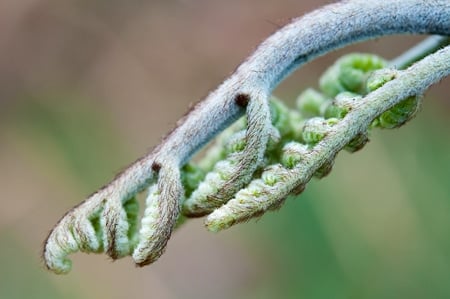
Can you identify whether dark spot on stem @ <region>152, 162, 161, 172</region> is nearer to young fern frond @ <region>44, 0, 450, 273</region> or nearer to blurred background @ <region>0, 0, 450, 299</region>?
young fern frond @ <region>44, 0, 450, 273</region>

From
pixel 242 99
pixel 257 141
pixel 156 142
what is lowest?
pixel 257 141

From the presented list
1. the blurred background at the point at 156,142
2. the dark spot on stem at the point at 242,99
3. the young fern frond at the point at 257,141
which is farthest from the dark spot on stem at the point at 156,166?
the blurred background at the point at 156,142

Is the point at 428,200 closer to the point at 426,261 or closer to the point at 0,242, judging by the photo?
the point at 426,261

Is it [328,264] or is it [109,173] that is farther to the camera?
[109,173]

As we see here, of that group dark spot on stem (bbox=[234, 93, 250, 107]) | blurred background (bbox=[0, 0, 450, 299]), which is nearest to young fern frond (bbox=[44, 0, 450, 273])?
dark spot on stem (bbox=[234, 93, 250, 107])

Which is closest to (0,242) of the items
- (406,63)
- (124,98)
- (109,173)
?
(109,173)

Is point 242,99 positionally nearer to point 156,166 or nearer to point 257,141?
point 257,141

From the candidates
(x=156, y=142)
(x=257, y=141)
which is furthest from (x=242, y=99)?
(x=156, y=142)
